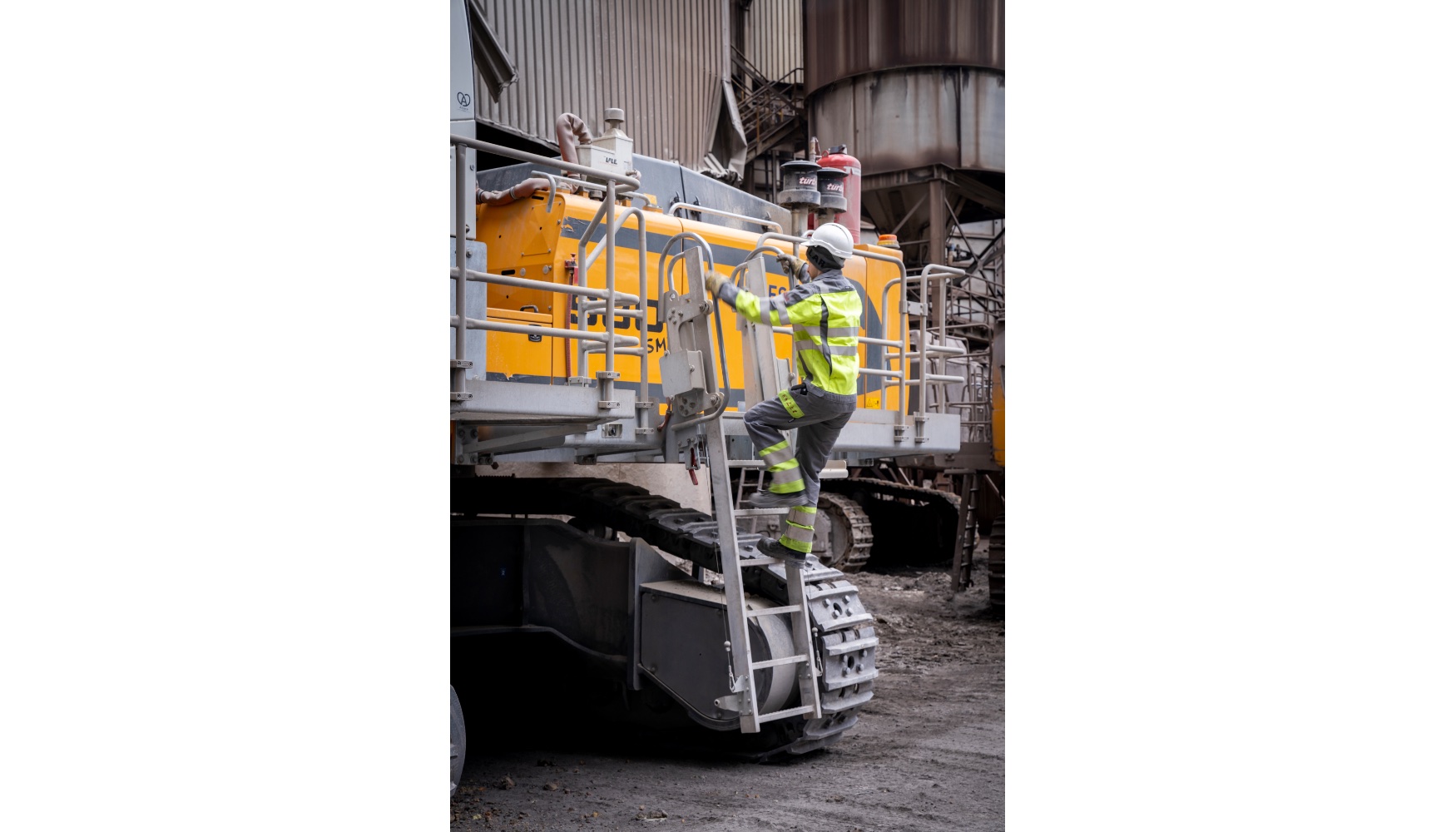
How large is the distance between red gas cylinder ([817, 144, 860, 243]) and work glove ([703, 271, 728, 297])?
2.36 meters

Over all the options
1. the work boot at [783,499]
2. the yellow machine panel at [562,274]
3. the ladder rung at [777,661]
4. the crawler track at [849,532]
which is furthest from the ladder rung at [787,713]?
the crawler track at [849,532]

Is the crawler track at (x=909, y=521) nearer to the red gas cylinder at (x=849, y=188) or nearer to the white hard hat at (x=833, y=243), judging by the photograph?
the red gas cylinder at (x=849, y=188)

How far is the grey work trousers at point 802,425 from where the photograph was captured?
18.3 ft

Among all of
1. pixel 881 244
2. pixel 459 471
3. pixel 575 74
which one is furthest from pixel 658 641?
pixel 575 74

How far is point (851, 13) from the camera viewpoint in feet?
62.3

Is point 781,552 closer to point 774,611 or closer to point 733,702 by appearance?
point 774,611

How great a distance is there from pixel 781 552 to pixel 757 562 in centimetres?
14

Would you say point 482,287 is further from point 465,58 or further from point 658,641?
point 658,641

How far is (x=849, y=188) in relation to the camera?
7.83 meters

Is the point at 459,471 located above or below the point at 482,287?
below

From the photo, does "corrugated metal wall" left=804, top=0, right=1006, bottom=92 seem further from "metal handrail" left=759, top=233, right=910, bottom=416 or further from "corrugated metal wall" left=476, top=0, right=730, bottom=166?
"metal handrail" left=759, top=233, right=910, bottom=416

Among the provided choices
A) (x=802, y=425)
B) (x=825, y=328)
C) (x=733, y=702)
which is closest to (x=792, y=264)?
(x=825, y=328)

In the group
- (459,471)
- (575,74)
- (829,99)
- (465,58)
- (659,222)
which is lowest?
(459,471)
